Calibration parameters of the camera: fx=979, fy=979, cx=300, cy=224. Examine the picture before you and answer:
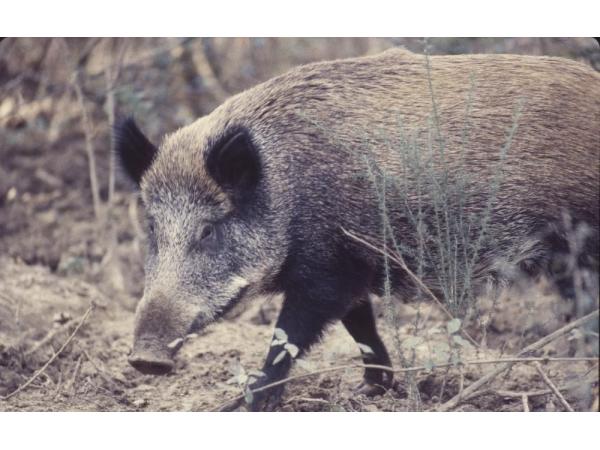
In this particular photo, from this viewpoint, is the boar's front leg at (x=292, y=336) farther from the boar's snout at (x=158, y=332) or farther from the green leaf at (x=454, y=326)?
the green leaf at (x=454, y=326)

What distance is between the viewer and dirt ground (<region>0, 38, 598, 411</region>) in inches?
162

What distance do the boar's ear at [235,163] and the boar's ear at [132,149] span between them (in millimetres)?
352

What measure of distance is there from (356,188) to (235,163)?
1.76ft

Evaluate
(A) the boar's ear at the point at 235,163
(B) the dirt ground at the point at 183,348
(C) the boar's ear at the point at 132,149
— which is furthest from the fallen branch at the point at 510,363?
(C) the boar's ear at the point at 132,149

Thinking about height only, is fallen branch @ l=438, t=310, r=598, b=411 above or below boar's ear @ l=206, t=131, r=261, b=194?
below

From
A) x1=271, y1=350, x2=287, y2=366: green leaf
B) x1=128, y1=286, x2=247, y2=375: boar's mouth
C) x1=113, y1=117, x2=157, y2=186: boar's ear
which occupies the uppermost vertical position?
x1=113, y1=117, x2=157, y2=186: boar's ear

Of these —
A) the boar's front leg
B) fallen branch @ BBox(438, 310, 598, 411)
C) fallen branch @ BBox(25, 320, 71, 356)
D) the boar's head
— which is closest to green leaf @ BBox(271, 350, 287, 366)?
the boar's front leg

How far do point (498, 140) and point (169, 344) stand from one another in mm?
1648

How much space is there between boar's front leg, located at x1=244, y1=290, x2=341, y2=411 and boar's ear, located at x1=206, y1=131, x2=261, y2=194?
1.81ft

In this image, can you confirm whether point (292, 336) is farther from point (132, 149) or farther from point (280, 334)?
point (132, 149)

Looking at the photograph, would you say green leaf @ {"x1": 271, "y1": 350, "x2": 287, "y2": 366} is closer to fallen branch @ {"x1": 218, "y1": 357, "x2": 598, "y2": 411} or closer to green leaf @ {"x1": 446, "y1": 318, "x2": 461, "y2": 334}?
fallen branch @ {"x1": 218, "y1": 357, "x2": 598, "y2": 411}

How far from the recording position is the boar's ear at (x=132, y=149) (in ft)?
14.6

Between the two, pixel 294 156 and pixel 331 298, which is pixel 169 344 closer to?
pixel 331 298

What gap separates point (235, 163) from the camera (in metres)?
4.25
